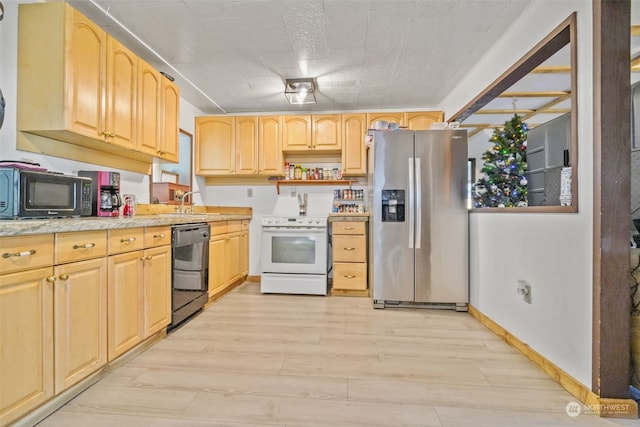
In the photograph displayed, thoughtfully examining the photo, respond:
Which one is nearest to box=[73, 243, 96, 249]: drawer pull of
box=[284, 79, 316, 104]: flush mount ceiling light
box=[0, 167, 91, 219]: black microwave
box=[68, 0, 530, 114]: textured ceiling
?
box=[0, 167, 91, 219]: black microwave

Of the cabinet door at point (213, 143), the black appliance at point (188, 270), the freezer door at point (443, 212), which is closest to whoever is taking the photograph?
the black appliance at point (188, 270)

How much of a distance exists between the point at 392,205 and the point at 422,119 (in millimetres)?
1503

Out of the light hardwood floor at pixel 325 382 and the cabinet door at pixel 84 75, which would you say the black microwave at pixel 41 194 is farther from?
the light hardwood floor at pixel 325 382

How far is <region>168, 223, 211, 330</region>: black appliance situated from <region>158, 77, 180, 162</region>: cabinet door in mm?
754

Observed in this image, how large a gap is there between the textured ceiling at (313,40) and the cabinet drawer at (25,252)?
1.72 m

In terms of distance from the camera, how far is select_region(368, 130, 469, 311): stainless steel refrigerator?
9.58 ft

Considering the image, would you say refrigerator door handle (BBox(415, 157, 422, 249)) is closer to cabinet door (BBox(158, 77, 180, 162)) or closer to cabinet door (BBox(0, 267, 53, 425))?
cabinet door (BBox(158, 77, 180, 162))

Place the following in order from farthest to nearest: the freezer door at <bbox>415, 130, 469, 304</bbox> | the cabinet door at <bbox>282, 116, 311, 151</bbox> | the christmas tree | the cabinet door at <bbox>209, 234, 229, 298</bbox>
Result: the cabinet door at <bbox>282, 116, 311, 151</bbox> → the christmas tree → the cabinet door at <bbox>209, 234, 229, 298</bbox> → the freezer door at <bbox>415, 130, 469, 304</bbox>

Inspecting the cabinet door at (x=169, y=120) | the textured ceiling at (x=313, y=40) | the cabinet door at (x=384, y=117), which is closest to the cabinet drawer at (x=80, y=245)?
the cabinet door at (x=169, y=120)

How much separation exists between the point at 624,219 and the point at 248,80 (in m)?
3.19

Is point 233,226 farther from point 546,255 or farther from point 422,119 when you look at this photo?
point 546,255

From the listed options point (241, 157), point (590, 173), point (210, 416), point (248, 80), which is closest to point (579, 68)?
point (590, 173)

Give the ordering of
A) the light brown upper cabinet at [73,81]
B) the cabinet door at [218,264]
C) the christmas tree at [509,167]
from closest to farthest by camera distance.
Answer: the light brown upper cabinet at [73,81] → the cabinet door at [218,264] → the christmas tree at [509,167]

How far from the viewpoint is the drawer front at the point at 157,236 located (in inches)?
79.7
